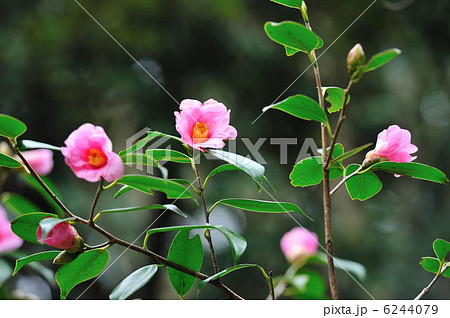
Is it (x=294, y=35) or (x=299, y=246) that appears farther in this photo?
(x=299, y=246)

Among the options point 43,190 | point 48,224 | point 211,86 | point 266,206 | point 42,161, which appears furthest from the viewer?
point 211,86

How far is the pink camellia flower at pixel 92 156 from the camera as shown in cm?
51

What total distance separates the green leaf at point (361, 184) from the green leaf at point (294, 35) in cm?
18

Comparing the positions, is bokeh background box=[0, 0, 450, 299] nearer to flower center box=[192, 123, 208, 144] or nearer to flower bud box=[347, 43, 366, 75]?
flower center box=[192, 123, 208, 144]

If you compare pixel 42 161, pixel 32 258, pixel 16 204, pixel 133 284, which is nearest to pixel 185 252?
pixel 133 284

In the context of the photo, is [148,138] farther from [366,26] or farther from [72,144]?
[366,26]

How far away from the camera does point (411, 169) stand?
0.61m

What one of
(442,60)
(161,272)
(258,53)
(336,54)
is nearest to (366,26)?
(336,54)

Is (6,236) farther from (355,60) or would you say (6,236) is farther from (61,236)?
(355,60)

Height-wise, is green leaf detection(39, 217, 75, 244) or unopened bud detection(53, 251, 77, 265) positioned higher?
green leaf detection(39, 217, 75, 244)

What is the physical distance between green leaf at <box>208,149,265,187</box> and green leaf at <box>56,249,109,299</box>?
18 cm

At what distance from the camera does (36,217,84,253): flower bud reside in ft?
1.72

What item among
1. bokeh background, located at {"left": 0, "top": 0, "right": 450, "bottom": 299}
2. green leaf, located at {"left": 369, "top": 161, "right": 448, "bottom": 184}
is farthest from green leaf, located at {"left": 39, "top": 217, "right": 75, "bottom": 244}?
bokeh background, located at {"left": 0, "top": 0, "right": 450, "bottom": 299}

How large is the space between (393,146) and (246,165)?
8.8 inches
